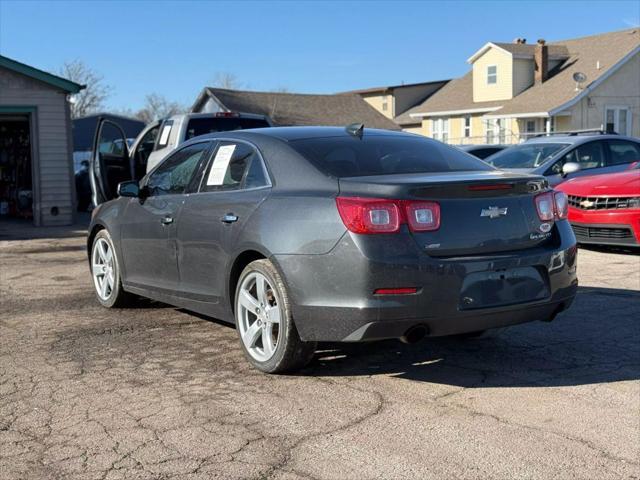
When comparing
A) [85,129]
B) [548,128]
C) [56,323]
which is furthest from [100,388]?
[85,129]

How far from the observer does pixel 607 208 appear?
34.3 ft

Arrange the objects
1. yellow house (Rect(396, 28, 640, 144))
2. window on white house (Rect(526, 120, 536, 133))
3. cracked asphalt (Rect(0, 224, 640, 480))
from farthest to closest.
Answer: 1. window on white house (Rect(526, 120, 536, 133))
2. yellow house (Rect(396, 28, 640, 144))
3. cracked asphalt (Rect(0, 224, 640, 480))

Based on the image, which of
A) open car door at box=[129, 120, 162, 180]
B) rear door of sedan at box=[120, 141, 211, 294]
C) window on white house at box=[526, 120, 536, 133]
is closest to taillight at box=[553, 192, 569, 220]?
rear door of sedan at box=[120, 141, 211, 294]

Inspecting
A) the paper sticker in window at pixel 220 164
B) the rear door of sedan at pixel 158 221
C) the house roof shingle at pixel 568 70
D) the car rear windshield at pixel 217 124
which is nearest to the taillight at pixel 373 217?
the paper sticker in window at pixel 220 164

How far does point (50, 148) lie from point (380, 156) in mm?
13886

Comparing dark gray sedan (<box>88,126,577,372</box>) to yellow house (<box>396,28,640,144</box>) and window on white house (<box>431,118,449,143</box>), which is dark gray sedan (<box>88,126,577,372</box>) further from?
window on white house (<box>431,118,449,143</box>)

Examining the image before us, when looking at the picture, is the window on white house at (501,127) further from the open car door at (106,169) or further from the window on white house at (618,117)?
the open car door at (106,169)

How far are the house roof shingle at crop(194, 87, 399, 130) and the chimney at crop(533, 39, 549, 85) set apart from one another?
28.2ft

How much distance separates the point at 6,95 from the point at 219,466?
15198 mm

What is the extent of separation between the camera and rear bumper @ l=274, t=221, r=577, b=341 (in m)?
4.53

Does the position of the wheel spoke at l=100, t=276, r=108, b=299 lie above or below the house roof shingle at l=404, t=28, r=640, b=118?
below

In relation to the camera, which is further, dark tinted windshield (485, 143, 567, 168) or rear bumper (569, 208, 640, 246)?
dark tinted windshield (485, 143, 567, 168)

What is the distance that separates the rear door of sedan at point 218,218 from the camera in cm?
539

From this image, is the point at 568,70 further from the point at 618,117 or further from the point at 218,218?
the point at 218,218
